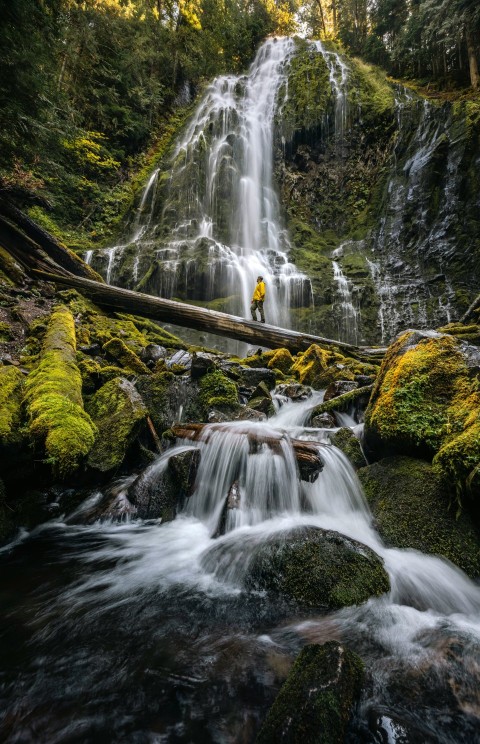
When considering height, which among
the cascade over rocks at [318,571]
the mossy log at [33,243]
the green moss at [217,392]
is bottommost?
the cascade over rocks at [318,571]

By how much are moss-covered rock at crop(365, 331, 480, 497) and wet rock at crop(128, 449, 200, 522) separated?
2348 millimetres

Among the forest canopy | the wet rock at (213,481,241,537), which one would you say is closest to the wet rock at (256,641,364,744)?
the wet rock at (213,481,241,537)

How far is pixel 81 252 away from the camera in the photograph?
54.5ft

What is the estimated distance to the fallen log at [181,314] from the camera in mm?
9094

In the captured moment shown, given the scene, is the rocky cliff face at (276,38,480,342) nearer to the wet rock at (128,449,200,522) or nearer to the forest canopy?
the forest canopy

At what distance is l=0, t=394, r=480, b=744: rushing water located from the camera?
1.80 m

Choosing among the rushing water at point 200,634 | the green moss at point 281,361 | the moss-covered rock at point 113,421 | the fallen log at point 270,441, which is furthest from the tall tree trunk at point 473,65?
the moss-covered rock at point 113,421

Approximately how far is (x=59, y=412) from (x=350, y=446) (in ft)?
11.9

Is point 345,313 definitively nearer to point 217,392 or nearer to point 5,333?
point 217,392

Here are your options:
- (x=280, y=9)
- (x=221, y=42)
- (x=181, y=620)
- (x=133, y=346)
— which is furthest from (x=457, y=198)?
(x=280, y=9)

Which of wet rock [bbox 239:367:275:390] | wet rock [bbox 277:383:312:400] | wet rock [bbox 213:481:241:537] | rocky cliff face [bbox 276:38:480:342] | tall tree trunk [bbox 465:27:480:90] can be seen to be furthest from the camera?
tall tree trunk [bbox 465:27:480:90]

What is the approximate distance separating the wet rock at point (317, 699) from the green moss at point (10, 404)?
3.24 meters

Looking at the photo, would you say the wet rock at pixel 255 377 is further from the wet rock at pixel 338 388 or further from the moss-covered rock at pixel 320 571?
the moss-covered rock at pixel 320 571

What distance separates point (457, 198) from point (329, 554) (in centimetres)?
1797
